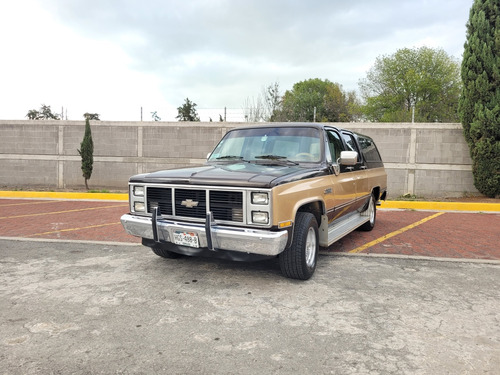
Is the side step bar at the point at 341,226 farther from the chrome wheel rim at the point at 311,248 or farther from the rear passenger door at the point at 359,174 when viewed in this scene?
the chrome wheel rim at the point at 311,248

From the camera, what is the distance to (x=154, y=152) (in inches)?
599

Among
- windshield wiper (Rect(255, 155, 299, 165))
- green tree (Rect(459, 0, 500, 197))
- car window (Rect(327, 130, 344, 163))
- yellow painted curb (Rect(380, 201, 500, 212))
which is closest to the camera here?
windshield wiper (Rect(255, 155, 299, 165))

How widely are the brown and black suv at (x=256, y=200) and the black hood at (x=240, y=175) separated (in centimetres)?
1

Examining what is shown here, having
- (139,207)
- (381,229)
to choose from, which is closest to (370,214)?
(381,229)

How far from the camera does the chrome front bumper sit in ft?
12.0

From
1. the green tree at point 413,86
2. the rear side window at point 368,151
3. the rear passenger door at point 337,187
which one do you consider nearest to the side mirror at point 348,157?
the rear passenger door at point 337,187

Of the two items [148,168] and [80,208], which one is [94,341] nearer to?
[80,208]

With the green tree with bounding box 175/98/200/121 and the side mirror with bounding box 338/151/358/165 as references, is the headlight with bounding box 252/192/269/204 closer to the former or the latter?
the side mirror with bounding box 338/151/358/165

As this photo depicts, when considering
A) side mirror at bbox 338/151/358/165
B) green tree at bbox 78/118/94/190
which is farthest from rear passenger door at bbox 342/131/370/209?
green tree at bbox 78/118/94/190

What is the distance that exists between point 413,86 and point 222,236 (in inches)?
1952

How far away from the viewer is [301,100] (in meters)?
51.0

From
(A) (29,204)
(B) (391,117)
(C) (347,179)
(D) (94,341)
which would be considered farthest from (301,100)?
(D) (94,341)

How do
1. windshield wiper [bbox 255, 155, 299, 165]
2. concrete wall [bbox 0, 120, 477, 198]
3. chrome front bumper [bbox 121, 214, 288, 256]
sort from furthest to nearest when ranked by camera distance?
concrete wall [bbox 0, 120, 477, 198] → windshield wiper [bbox 255, 155, 299, 165] → chrome front bumper [bbox 121, 214, 288, 256]

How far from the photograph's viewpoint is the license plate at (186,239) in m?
3.97
